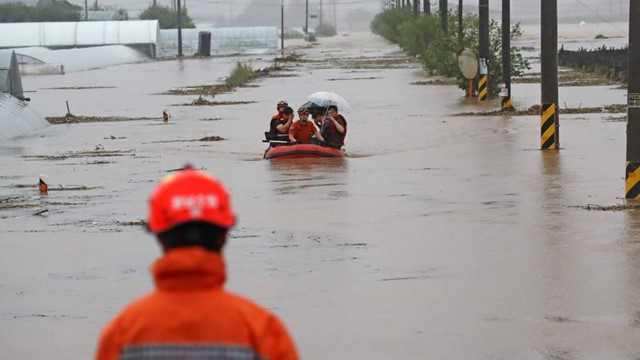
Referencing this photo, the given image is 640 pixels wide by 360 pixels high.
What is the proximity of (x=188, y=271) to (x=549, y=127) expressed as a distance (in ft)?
74.1

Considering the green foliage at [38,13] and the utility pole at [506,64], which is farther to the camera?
the green foliage at [38,13]

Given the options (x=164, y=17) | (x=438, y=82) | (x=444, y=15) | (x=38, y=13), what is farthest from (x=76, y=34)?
(x=438, y=82)

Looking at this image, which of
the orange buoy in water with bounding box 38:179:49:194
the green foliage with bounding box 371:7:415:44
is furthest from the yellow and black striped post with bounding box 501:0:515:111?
the green foliage with bounding box 371:7:415:44

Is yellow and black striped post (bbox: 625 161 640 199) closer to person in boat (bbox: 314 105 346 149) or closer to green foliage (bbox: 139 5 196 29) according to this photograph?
person in boat (bbox: 314 105 346 149)

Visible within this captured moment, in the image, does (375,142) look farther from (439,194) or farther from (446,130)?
(439,194)

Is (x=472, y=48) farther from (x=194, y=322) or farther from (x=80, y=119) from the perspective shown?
(x=194, y=322)

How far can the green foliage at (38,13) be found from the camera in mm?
125812

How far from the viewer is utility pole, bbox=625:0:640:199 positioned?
17.5m

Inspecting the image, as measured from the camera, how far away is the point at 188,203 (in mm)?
3883

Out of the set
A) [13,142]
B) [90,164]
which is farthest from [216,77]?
[90,164]


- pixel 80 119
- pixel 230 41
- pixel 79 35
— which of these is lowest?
pixel 80 119

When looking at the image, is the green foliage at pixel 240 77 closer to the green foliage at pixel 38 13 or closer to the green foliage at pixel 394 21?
the green foliage at pixel 394 21

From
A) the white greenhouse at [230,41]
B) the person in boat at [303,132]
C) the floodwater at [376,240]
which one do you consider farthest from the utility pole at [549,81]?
the white greenhouse at [230,41]

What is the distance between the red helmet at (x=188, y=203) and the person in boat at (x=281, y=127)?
22104 millimetres
